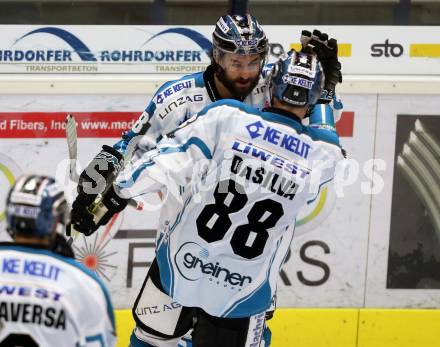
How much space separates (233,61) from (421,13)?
1.38 meters

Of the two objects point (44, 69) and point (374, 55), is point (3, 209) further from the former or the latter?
point (374, 55)

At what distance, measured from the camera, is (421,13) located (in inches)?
198

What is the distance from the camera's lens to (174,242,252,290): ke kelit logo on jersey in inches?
145

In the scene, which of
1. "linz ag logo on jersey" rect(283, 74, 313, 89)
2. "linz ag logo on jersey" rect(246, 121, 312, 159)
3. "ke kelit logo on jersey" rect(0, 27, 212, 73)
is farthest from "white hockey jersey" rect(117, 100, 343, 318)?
"ke kelit logo on jersey" rect(0, 27, 212, 73)

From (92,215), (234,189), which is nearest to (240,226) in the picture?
(234,189)

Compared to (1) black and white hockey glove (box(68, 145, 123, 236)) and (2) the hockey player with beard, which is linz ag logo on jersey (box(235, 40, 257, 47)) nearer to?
(2) the hockey player with beard

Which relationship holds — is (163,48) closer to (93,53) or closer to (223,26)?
(93,53)

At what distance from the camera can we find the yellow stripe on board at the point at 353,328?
5.09 m

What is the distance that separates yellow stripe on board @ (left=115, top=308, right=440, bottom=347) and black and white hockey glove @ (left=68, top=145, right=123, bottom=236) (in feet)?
3.86

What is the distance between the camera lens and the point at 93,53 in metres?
4.87

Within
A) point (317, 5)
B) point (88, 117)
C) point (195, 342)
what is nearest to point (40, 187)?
point (195, 342)

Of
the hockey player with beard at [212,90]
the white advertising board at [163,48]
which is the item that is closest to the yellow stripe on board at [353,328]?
the hockey player with beard at [212,90]

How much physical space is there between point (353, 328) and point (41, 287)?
2665 mm

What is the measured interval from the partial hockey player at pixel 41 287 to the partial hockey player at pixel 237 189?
0.87 metres
